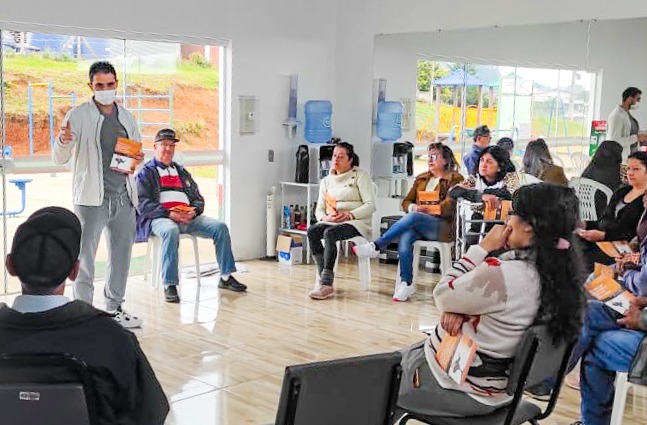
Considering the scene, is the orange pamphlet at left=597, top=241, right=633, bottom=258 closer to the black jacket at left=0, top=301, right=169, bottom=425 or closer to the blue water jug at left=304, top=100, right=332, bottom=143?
the black jacket at left=0, top=301, right=169, bottom=425

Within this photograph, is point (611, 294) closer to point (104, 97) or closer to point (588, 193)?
point (588, 193)

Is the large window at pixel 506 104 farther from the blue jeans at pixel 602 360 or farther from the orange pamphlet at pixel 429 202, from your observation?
the blue jeans at pixel 602 360

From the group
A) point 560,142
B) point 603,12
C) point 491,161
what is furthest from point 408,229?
point 603,12

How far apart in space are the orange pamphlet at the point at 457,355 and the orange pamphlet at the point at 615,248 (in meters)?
2.00

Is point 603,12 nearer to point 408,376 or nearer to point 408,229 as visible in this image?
point 408,229

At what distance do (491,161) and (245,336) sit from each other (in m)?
2.23

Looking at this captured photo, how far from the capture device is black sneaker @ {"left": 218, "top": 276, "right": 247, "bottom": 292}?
6.09m

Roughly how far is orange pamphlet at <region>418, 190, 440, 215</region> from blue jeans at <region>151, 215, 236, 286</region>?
4.85ft

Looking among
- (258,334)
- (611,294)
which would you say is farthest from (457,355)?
(258,334)

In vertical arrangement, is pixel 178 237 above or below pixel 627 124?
below

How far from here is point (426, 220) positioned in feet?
19.9

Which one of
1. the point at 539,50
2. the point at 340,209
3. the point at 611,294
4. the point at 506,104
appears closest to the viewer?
the point at 611,294

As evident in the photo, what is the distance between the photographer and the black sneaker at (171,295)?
18.8 ft

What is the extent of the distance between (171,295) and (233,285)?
0.54m
